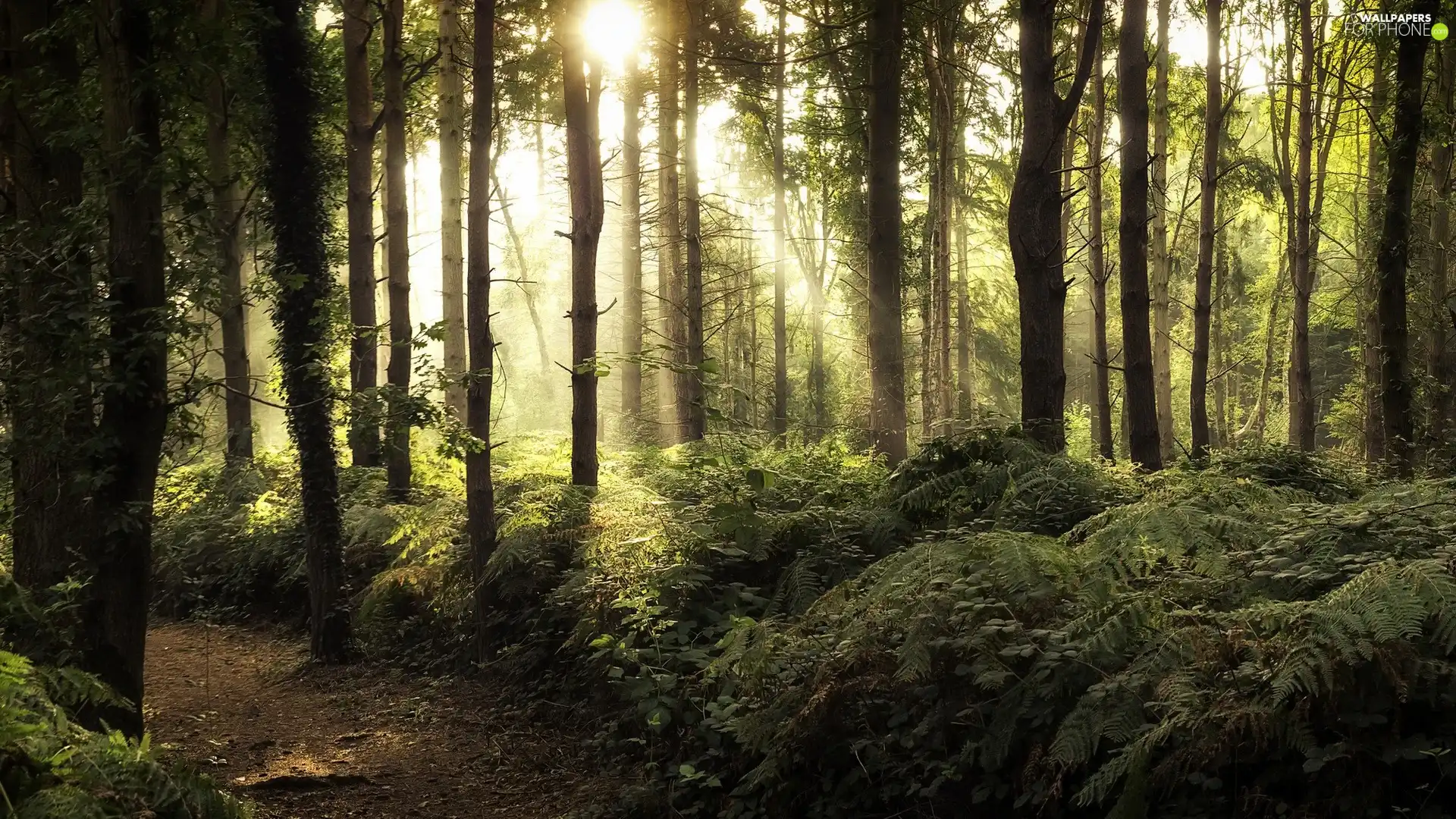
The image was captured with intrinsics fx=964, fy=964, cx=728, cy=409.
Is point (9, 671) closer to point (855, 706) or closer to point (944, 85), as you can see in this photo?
point (855, 706)

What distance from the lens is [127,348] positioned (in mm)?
6109

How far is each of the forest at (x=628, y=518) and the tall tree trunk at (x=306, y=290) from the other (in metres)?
0.04

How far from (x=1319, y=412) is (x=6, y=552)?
144 ft

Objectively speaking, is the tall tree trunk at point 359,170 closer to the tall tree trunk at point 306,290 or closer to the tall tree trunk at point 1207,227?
the tall tree trunk at point 306,290

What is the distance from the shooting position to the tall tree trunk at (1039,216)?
802 cm

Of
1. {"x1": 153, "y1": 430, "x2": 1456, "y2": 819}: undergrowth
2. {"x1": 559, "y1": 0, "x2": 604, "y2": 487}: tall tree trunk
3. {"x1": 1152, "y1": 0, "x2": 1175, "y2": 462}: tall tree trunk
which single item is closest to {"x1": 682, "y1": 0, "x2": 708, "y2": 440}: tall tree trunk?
{"x1": 559, "y1": 0, "x2": 604, "y2": 487}: tall tree trunk

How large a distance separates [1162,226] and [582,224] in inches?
568

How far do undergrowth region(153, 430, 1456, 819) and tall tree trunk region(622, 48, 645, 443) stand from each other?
1047cm

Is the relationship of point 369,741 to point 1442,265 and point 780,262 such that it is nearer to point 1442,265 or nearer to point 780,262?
point 1442,265

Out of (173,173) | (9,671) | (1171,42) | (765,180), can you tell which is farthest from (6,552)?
(765,180)

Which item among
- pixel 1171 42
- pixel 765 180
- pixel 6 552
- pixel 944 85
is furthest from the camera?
pixel 765 180

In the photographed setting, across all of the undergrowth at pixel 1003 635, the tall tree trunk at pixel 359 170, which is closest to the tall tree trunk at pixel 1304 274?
the undergrowth at pixel 1003 635

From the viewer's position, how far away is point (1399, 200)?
10.4m

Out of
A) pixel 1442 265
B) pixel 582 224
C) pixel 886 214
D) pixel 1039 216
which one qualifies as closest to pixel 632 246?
pixel 886 214
